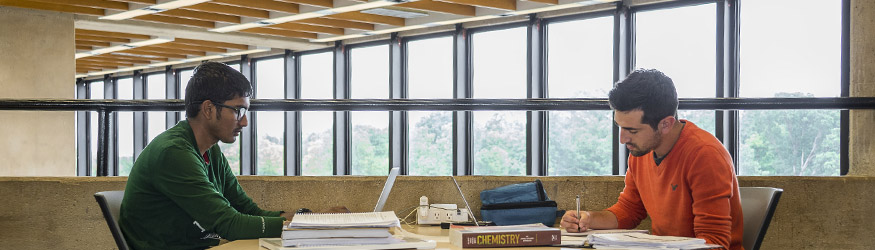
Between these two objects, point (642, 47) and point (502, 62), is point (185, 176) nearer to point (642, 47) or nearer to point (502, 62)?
point (642, 47)

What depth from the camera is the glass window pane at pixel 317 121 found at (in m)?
14.6

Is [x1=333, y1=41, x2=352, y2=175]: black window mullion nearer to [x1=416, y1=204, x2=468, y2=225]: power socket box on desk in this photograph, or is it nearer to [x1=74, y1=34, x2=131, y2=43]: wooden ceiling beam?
[x1=74, y1=34, x2=131, y2=43]: wooden ceiling beam

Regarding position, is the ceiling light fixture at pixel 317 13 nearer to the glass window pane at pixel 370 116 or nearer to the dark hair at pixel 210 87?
the glass window pane at pixel 370 116

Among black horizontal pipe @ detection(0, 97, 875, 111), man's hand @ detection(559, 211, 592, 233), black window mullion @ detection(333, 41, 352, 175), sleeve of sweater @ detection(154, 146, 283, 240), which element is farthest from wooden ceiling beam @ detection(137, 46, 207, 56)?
man's hand @ detection(559, 211, 592, 233)

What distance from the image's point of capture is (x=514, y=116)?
1195 centimetres

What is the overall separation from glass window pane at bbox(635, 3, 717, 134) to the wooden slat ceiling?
919 mm

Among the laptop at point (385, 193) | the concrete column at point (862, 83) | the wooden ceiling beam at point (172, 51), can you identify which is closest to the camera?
the laptop at point (385, 193)

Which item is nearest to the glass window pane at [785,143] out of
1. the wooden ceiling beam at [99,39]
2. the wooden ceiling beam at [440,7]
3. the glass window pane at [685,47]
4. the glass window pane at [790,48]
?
the glass window pane at [790,48]

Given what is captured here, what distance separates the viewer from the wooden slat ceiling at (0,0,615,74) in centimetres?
977

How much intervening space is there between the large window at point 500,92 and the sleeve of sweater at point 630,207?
8.41m

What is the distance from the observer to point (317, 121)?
1518cm

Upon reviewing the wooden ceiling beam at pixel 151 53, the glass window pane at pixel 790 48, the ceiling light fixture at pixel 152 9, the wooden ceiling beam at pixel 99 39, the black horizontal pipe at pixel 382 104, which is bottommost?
the black horizontal pipe at pixel 382 104

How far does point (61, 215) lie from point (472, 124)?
30.0ft

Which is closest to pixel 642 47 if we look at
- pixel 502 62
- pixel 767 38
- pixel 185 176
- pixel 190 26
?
pixel 767 38
